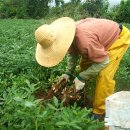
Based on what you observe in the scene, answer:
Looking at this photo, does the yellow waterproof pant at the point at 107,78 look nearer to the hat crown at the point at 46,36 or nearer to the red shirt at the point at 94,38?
the red shirt at the point at 94,38

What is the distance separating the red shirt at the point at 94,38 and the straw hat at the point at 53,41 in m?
0.12

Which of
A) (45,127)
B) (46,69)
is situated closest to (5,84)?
(46,69)

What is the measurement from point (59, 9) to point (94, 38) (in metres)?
23.1

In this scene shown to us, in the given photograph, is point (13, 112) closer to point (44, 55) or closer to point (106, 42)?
point (44, 55)

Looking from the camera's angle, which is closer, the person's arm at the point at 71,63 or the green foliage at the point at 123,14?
the person's arm at the point at 71,63

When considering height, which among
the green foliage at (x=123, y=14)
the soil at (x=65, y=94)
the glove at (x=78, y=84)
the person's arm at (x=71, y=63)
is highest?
the person's arm at (x=71, y=63)

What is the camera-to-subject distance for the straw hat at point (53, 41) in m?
4.18

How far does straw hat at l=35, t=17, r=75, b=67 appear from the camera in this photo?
4176 millimetres

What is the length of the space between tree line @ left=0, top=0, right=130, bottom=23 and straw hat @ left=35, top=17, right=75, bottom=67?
60.5 ft

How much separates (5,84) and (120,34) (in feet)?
4.63

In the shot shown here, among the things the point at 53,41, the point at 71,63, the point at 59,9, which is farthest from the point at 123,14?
the point at 53,41

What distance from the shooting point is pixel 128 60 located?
6602mm

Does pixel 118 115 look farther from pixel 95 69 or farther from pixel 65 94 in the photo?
pixel 65 94

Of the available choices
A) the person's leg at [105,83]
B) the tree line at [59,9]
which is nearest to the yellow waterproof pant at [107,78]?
the person's leg at [105,83]
